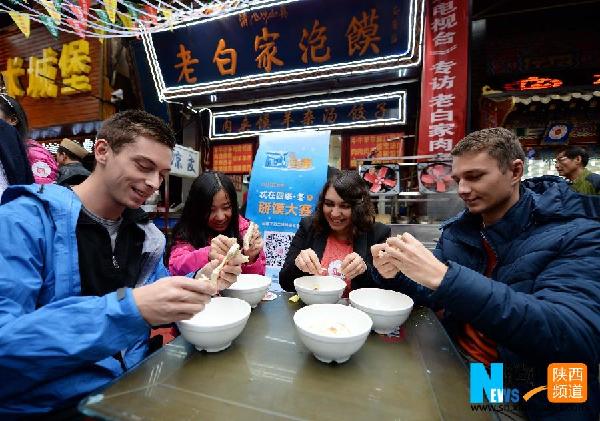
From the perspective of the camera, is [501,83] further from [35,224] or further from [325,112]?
[35,224]

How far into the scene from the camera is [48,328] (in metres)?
0.96

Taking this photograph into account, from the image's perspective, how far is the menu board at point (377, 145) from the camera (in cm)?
627

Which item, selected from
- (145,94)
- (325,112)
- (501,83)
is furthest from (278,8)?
(501,83)

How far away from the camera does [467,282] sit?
118 centimetres

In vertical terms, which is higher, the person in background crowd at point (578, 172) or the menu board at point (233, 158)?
the menu board at point (233, 158)

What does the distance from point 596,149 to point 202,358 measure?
9003mm

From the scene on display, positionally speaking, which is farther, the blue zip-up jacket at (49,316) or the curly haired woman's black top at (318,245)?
the curly haired woman's black top at (318,245)

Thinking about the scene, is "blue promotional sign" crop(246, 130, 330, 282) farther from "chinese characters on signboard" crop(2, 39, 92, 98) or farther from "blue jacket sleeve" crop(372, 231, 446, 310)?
"chinese characters on signboard" crop(2, 39, 92, 98)

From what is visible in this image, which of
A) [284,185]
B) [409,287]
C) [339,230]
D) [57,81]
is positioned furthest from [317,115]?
[57,81]

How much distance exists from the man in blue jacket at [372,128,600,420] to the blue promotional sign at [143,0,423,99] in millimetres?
4206

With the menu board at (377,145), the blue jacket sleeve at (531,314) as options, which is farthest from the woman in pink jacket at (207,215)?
the menu board at (377,145)

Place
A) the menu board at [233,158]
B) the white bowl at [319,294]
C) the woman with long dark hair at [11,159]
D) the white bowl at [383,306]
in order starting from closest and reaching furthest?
1. the white bowl at [383,306]
2. the white bowl at [319,294]
3. the woman with long dark hair at [11,159]
4. the menu board at [233,158]

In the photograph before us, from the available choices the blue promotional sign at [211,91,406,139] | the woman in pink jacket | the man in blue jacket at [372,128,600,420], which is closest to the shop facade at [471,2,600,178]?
the blue promotional sign at [211,91,406,139]

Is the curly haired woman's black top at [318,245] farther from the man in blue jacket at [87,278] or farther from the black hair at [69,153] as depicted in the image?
the black hair at [69,153]
